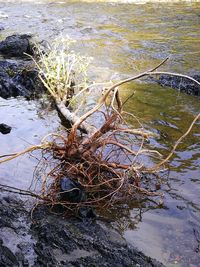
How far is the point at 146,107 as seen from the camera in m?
7.24

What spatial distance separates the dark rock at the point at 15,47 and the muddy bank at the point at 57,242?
7699mm

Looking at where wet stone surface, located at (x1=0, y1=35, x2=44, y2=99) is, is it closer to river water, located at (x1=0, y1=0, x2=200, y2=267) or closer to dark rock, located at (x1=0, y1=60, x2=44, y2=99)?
dark rock, located at (x1=0, y1=60, x2=44, y2=99)

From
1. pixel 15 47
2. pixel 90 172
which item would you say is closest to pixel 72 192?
pixel 90 172

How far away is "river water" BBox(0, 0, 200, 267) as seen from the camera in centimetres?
404

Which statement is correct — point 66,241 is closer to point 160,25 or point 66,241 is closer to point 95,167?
point 95,167

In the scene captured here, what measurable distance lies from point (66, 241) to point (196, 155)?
102 inches

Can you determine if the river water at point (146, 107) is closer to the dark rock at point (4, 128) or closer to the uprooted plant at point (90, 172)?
the dark rock at point (4, 128)

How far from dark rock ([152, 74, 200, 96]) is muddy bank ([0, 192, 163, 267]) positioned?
4.61 metres

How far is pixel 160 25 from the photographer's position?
1513 cm

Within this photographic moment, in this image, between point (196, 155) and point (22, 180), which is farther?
point (196, 155)

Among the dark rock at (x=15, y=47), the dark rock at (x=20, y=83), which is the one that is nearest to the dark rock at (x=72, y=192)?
the dark rock at (x=20, y=83)

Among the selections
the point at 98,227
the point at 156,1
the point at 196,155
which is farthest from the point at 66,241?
the point at 156,1

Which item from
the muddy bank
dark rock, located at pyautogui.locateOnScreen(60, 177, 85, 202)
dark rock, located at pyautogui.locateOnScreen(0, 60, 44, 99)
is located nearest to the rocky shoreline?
the muddy bank

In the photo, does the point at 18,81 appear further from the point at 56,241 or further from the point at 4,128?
the point at 56,241
